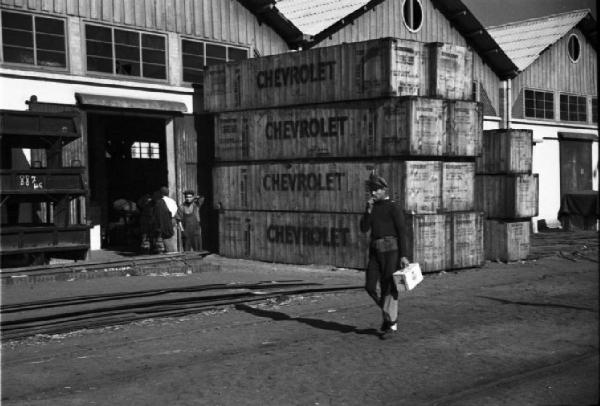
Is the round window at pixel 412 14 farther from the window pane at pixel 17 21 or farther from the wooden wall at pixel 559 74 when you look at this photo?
the window pane at pixel 17 21

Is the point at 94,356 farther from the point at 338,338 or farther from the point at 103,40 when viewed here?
the point at 103,40

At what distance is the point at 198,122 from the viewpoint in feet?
74.0

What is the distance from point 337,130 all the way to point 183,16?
7.05m

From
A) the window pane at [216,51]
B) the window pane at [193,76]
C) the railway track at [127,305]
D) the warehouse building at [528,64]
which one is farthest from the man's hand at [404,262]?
the warehouse building at [528,64]

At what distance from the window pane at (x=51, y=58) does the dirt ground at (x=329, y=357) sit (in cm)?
1012

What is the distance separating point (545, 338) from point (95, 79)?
1479 cm

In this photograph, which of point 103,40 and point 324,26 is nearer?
point 103,40

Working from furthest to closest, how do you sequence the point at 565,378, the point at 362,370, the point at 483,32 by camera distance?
the point at 483,32, the point at 362,370, the point at 565,378

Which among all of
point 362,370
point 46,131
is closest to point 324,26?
point 46,131

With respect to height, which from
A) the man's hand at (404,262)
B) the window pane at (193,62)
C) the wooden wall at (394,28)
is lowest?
the man's hand at (404,262)

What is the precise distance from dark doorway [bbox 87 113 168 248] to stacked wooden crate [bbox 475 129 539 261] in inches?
430

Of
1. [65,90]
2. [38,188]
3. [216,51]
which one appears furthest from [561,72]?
[38,188]

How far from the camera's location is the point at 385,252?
9820mm

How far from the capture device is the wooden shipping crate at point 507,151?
20.0m
